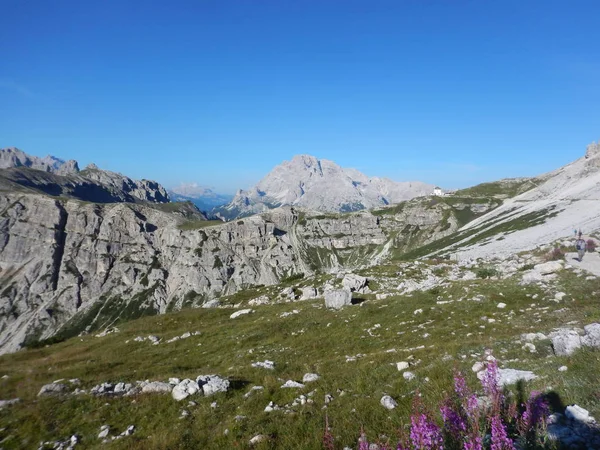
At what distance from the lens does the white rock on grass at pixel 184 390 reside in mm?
15539

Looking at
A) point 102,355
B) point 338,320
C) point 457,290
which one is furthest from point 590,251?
point 102,355

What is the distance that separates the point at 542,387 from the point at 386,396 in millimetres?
4522

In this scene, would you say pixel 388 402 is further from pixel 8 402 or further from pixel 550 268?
pixel 550 268

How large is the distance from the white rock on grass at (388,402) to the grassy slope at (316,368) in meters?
0.20

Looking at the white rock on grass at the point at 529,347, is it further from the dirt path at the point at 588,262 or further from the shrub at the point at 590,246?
the shrub at the point at 590,246

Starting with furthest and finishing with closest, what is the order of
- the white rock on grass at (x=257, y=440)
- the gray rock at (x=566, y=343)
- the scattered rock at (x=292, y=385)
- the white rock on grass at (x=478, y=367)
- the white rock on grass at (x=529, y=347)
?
the scattered rock at (x=292, y=385) → the white rock on grass at (x=529, y=347) → the gray rock at (x=566, y=343) → the white rock on grass at (x=478, y=367) → the white rock on grass at (x=257, y=440)

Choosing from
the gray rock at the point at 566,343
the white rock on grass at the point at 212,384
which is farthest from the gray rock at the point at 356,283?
the gray rock at the point at 566,343

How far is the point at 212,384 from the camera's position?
53.0ft

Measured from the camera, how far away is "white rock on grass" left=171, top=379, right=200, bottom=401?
15539mm

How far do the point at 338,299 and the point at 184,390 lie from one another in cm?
2488

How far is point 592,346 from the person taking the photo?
1180 centimetres

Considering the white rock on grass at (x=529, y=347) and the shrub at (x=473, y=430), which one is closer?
the shrub at (x=473, y=430)

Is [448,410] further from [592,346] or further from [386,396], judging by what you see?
[592,346]

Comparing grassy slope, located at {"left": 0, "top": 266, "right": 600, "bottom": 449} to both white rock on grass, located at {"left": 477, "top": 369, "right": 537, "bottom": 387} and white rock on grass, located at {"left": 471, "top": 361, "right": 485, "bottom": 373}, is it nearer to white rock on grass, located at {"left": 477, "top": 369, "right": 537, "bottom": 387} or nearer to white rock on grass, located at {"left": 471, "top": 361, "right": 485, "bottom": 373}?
white rock on grass, located at {"left": 477, "top": 369, "right": 537, "bottom": 387}
